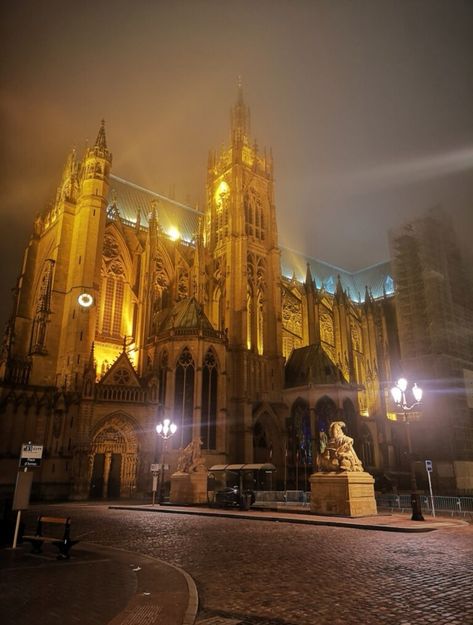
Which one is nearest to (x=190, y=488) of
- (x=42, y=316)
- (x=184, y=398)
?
(x=184, y=398)

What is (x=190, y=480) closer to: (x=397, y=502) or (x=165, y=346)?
(x=397, y=502)

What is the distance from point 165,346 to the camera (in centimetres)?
3475

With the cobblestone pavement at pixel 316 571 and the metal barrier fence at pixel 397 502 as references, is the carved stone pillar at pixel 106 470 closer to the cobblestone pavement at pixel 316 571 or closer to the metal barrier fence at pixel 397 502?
the metal barrier fence at pixel 397 502

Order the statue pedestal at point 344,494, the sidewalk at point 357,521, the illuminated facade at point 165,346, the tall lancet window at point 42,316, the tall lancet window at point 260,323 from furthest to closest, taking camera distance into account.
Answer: the tall lancet window at point 260,323, the tall lancet window at point 42,316, the illuminated facade at point 165,346, the statue pedestal at point 344,494, the sidewalk at point 357,521

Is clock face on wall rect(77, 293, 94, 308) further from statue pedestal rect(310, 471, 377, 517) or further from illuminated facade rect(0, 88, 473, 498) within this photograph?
statue pedestal rect(310, 471, 377, 517)

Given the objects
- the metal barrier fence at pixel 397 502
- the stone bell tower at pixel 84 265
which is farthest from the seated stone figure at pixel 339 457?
the stone bell tower at pixel 84 265

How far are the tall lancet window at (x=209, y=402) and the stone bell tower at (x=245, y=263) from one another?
8.42 ft

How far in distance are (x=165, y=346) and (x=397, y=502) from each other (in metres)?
19.0

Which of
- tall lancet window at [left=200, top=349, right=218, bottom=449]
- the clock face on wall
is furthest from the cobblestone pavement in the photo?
the clock face on wall

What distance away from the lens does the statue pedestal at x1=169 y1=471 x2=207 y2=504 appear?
23.8 m

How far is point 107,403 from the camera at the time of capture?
1179 inches

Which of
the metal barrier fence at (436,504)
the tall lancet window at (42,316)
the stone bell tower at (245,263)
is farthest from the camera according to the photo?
the stone bell tower at (245,263)

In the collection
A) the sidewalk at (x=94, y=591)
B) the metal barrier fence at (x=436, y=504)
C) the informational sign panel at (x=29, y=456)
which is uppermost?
the informational sign panel at (x=29, y=456)

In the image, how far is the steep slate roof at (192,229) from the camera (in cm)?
4700
